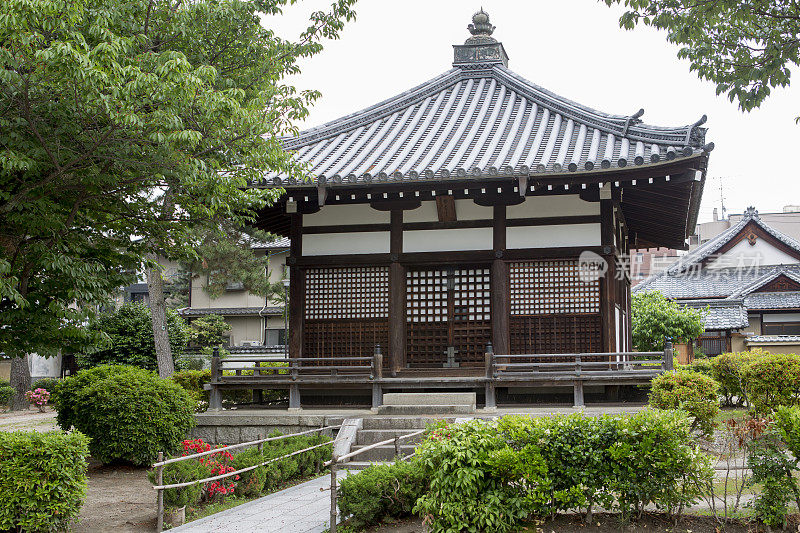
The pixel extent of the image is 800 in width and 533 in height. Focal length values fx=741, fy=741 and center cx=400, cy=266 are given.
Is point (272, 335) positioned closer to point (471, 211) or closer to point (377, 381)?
point (471, 211)

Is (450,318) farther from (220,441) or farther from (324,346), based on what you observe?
(220,441)

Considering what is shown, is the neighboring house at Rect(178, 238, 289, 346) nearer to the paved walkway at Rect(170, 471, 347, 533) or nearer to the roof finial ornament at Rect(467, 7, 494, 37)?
the roof finial ornament at Rect(467, 7, 494, 37)

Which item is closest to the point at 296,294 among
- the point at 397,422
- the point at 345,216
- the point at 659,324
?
the point at 345,216

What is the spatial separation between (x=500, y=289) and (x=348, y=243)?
3511mm

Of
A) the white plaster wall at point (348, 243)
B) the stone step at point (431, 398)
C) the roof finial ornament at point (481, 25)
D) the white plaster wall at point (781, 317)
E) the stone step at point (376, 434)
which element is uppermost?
the roof finial ornament at point (481, 25)

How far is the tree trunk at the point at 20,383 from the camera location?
95.0ft

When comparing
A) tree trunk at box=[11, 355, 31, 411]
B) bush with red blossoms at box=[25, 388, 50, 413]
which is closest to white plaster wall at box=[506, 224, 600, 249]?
bush with red blossoms at box=[25, 388, 50, 413]

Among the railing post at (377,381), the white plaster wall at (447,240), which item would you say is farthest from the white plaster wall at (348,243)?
the railing post at (377,381)

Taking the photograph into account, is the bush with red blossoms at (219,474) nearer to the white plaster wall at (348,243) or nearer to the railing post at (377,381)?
the railing post at (377,381)

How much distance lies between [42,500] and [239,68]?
21.0 feet

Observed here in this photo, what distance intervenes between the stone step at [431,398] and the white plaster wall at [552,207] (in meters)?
3.96

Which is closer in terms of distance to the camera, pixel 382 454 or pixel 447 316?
pixel 382 454

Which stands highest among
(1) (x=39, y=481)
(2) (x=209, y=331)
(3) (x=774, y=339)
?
(2) (x=209, y=331)

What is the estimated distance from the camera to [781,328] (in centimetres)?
3925
